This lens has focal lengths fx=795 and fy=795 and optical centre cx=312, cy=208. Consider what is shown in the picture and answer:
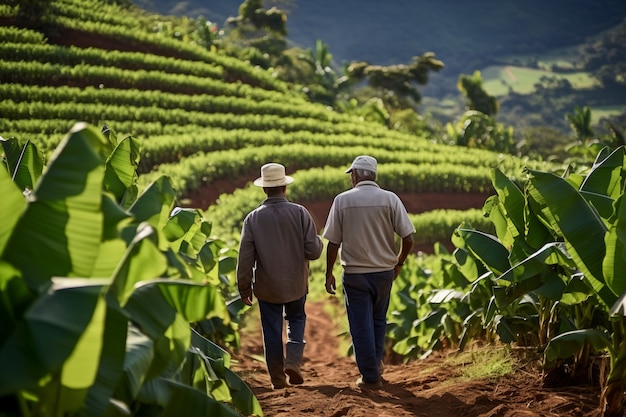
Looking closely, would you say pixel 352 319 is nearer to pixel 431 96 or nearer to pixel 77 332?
pixel 77 332

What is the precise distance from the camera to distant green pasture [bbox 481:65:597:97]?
123075 mm

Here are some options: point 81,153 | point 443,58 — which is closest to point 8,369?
point 81,153

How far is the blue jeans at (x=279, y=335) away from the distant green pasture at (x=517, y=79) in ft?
388

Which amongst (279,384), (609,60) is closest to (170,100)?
(279,384)

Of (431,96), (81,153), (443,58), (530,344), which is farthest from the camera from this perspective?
(443,58)

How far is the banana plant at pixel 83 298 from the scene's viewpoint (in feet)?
7.00

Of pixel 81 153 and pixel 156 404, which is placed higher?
pixel 81 153

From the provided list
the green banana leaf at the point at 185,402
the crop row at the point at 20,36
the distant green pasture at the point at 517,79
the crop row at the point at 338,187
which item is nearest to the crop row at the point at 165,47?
the crop row at the point at 20,36

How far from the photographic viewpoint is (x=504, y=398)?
15.0ft

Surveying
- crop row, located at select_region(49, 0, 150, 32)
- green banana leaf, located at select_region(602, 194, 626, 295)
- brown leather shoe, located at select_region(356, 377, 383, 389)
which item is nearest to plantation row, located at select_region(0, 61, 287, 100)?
crop row, located at select_region(49, 0, 150, 32)

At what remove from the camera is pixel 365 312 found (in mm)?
5555

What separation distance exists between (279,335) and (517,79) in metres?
136

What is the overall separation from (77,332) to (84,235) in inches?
13.8

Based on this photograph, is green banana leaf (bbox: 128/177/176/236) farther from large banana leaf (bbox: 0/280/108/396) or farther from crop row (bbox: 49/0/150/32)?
crop row (bbox: 49/0/150/32)
